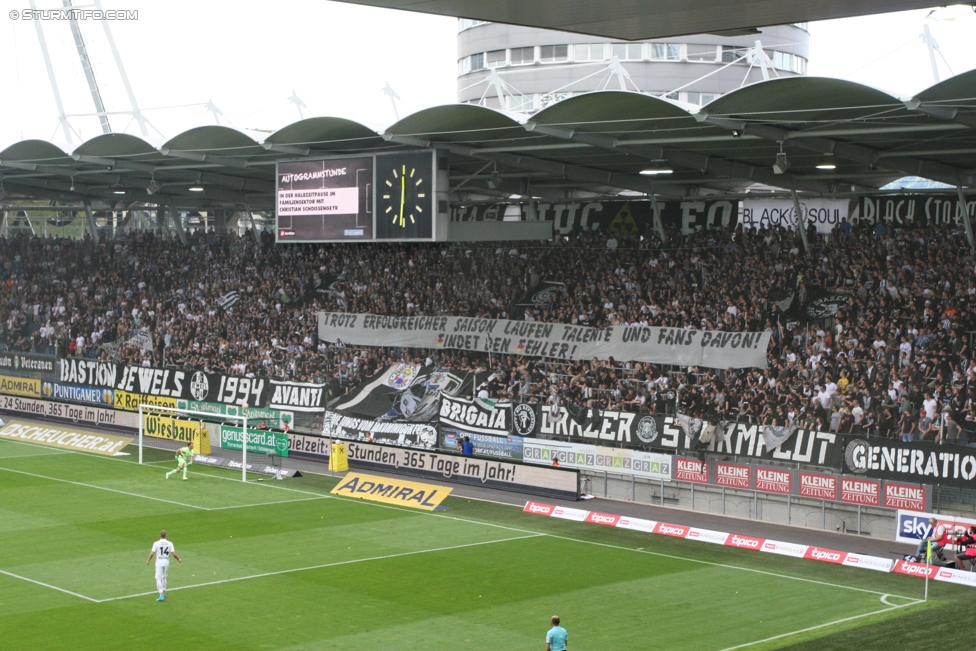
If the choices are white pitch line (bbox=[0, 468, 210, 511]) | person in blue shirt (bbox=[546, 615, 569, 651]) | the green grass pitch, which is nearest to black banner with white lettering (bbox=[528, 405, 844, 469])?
the green grass pitch

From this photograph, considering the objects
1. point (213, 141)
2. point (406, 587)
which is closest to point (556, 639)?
point (406, 587)

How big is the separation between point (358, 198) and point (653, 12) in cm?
2588

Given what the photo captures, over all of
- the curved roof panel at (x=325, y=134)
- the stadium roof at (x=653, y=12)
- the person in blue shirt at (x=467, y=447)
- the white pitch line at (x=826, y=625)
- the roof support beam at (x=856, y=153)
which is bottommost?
the white pitch line at (x=826, y=625)

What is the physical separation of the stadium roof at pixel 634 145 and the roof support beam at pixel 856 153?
4 centimetres

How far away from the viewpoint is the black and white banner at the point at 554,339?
33188mm

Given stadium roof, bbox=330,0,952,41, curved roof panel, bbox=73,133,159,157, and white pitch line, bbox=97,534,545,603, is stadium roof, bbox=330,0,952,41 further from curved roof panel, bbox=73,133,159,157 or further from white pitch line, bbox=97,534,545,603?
curved roof panel, bbox=73,133,159,157

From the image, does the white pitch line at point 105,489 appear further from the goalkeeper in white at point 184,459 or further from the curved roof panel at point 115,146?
the curved roof panel at point 115,146

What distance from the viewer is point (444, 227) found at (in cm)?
3105

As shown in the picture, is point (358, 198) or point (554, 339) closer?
point (358, 198)

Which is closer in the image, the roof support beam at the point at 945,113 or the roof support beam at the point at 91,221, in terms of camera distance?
the roof support beam at the point at 945,113

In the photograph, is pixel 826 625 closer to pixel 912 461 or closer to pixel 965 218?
pixel 912 461

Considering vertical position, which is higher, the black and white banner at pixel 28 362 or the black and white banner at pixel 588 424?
the black and white banner at pixel 28 362

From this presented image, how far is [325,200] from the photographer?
33281 mm

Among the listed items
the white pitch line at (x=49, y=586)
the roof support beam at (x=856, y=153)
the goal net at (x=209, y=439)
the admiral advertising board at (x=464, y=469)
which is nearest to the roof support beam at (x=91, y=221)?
the goal net at (x=209, y=439)
